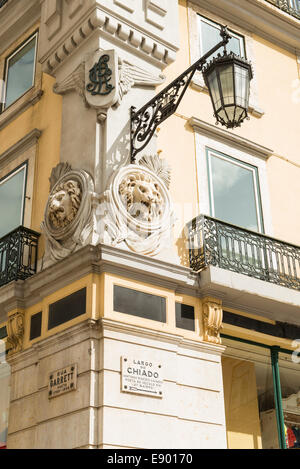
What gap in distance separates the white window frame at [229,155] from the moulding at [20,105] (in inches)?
123

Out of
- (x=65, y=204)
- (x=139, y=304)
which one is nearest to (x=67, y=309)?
(x=139, y=304)

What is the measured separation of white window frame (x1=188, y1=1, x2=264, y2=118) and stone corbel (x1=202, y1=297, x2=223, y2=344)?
4.39 m

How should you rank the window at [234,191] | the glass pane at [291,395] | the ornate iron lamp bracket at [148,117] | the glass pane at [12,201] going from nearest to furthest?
the ornate iron lamp bracket at [148,117], the glass pane at [291,395], the window at [234,191], the glass pane at [12,201]

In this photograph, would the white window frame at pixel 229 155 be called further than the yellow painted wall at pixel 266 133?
Yes

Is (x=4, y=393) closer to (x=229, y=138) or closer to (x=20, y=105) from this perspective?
(x=20, y=105)

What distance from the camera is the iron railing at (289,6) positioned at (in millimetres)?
15695

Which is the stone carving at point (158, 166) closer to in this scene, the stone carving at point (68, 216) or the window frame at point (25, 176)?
the stone carving at point (68, 216)

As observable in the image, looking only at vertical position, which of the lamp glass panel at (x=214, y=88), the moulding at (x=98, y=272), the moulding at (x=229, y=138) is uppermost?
the moulding at (x=229, y=138)

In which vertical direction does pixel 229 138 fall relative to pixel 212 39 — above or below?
below

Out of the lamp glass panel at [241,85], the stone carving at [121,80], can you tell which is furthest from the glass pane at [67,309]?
the lamp glass panel at [241,85]

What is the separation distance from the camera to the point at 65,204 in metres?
11.1

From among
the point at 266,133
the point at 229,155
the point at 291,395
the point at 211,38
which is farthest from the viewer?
the point at 211,38

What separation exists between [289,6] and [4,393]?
1032 cm

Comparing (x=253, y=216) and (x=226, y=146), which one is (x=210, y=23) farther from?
(x=253, y=216)
